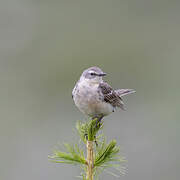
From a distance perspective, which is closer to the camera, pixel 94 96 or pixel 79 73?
pixel 94 96

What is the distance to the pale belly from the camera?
197 inches

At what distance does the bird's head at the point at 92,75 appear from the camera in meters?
5.39

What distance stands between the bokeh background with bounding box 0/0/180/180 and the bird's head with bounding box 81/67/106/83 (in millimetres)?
2941

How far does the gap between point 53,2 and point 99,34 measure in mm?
2697

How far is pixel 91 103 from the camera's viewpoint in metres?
5.03

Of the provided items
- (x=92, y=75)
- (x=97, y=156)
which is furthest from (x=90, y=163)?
(x=92, y=75)

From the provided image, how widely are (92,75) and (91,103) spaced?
514 millimetres

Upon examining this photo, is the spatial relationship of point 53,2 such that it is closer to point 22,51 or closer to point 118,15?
point 118,15

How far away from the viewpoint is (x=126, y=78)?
12.1 meters

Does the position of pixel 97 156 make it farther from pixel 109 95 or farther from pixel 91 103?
pixel 109 95

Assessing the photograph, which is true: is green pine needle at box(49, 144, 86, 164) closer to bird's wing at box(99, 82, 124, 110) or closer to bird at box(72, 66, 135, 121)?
bird at box(72, 66, 135, 121)

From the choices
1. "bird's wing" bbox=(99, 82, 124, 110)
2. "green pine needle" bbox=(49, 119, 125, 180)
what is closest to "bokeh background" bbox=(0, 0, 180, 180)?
"bird's wing" bbox=(99, 82, 124, 110)

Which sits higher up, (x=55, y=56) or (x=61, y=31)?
(x=61, y=31)

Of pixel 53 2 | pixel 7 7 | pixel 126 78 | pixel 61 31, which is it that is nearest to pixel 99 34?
pixel 61 31
